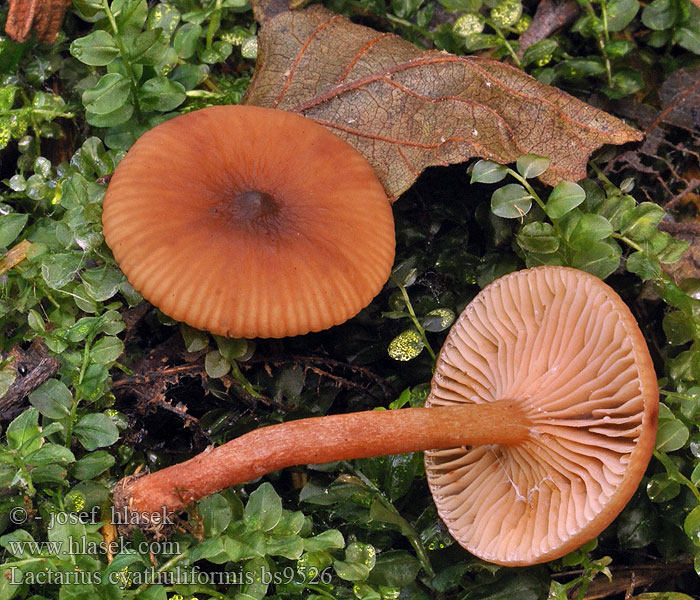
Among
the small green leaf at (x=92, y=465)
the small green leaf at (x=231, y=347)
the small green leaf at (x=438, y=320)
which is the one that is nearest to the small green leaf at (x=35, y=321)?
the small green leaf at (x=92, y=465)

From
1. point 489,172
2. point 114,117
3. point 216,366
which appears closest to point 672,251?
point 489,172

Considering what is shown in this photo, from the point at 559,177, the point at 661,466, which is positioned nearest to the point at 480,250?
the point at 559,177

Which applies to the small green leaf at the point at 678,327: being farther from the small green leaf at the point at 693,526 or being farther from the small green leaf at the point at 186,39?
the small green leaf at the point at 186,39

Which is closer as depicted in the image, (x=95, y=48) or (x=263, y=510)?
(x=263, y=510)

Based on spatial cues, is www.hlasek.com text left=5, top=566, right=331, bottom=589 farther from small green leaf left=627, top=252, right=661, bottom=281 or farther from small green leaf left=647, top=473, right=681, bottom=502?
small green leaf left=627, top=252, right=661, bottom=281

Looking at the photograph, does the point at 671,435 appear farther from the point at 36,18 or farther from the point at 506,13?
the point at 36,18

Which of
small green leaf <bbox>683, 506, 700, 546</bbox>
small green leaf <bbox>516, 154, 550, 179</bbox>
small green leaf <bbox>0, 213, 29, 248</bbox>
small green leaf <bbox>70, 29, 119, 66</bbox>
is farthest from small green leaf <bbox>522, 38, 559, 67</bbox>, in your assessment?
small green leaf <bbox>0, 213, 29, 248</bbox>
